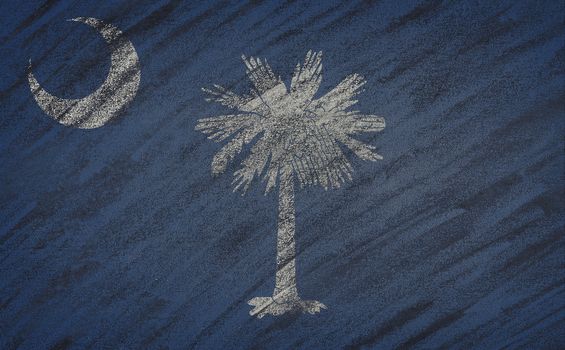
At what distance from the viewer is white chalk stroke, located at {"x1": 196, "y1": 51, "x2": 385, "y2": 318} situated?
A: 59cm

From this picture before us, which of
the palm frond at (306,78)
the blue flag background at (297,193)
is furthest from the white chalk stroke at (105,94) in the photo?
the palm frond at (306,78)

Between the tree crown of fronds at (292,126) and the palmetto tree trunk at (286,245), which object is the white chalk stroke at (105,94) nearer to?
the tree crown of fronds at (292,126)

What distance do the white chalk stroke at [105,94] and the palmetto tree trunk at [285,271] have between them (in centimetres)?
31

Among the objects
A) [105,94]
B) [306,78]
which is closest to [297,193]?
[306,78]

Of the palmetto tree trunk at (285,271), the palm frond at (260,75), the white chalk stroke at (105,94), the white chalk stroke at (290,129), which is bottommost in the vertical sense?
the palmetto tree trunk at (285,271)

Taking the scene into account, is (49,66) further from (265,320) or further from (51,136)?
(265,320)

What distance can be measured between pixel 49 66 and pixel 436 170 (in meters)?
0.71

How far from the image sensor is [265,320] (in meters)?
0.66

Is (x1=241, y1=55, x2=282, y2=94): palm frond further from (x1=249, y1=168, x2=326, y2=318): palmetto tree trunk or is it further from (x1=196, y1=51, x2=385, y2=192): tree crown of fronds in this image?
(x1=249, y1=168, x2=326, y2=318): palmetto tree trunk

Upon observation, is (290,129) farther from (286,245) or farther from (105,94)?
(105,94)

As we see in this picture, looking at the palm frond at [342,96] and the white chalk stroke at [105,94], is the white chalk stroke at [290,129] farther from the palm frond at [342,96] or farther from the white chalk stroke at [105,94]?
the white chalk stroke at [105,94]

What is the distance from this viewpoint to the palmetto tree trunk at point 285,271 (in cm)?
62

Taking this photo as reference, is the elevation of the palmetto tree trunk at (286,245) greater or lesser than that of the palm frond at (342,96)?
lesser

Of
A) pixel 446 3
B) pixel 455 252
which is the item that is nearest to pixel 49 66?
pixel 446 3
